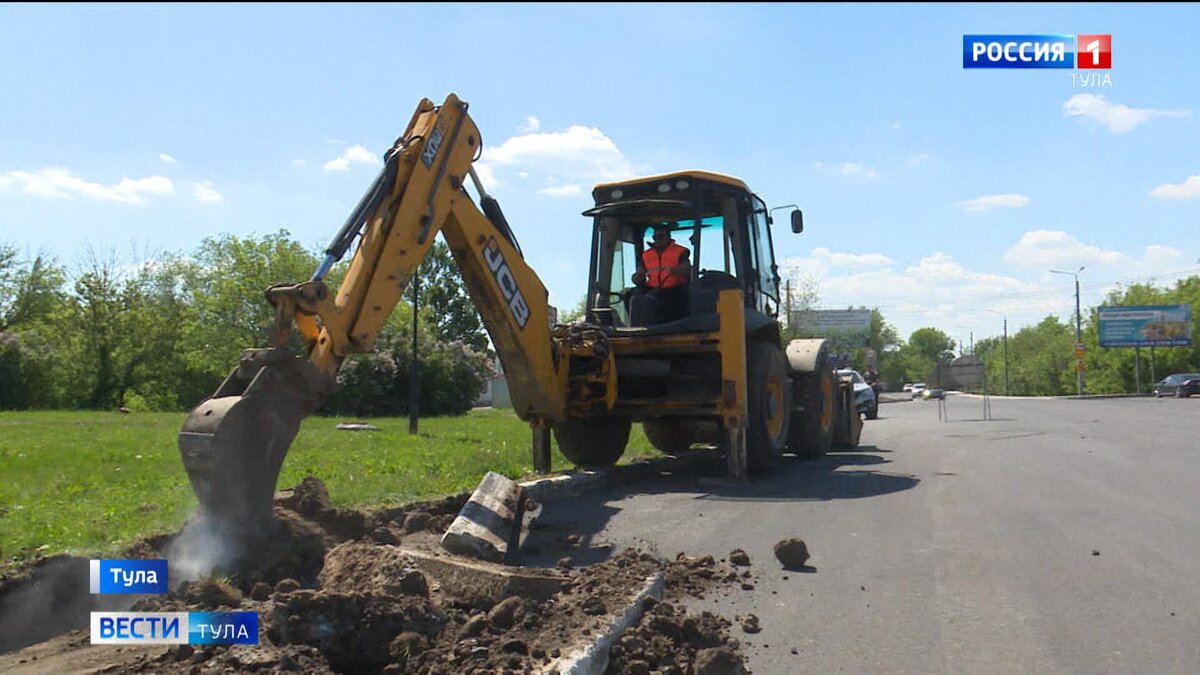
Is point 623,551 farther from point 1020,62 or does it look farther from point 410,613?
point 1020,62

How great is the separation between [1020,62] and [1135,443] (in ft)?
22.3

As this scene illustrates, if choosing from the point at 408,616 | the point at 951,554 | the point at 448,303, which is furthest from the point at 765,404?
the point at 448,303

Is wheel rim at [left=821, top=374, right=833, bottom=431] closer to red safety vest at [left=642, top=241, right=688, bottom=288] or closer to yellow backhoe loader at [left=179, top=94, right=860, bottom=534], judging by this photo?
yellow backhoe loader at [left=179, top=94, right=860, bottom=534]

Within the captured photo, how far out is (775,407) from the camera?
11.3 m

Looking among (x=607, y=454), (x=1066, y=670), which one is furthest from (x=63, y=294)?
(x=1066, y=670)

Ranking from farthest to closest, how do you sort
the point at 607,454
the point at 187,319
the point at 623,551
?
1. the point at 187,319
2. the point at 607,454
3. the point at 623,551

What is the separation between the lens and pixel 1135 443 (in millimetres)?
15125

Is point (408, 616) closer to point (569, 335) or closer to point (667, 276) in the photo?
point (569, 335)

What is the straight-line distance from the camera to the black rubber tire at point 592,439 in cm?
1095

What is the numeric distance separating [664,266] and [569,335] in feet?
5.83

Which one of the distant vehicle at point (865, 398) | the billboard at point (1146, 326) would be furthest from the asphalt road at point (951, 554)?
the billboard at point (1146, 326)

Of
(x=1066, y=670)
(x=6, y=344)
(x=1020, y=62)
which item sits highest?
(x=1020, y=62)

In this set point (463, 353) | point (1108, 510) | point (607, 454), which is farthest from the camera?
point (463, 353)

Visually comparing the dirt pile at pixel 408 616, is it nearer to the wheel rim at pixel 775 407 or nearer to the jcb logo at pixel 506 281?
the jcb logo at pixel 506 281
